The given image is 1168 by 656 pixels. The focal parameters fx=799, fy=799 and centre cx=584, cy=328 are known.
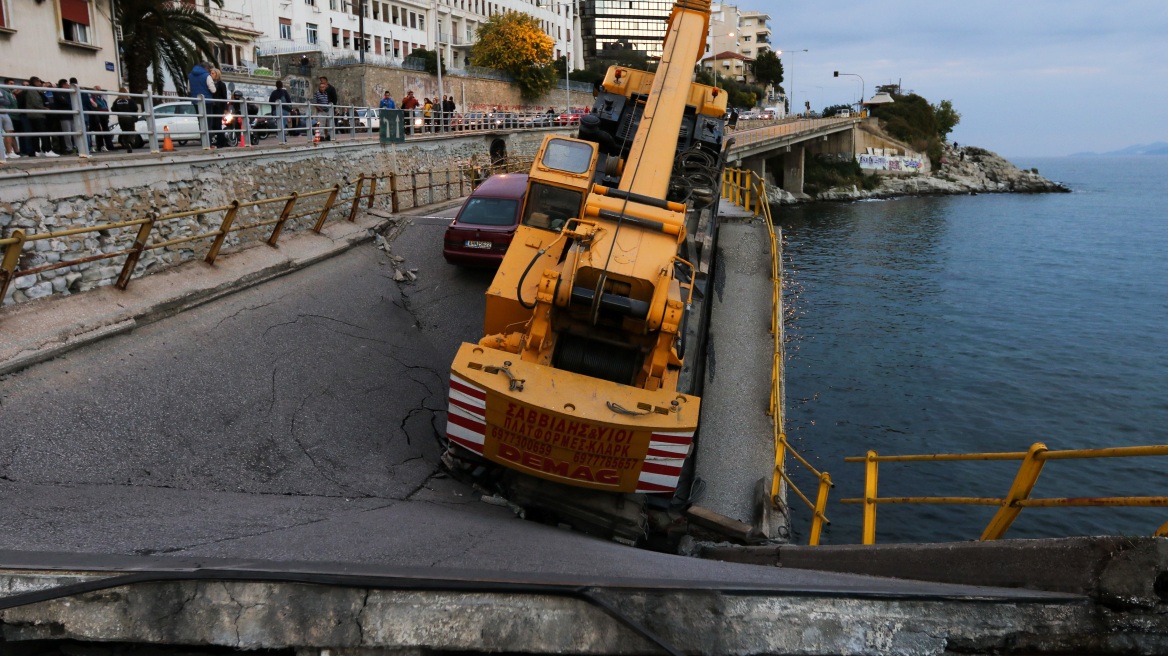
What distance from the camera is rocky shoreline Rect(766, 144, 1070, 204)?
75.8m

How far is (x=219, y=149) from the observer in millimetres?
16312

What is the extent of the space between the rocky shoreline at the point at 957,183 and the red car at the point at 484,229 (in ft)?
192

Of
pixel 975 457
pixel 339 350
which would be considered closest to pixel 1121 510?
pixel 975 457

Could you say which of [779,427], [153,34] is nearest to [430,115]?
[153,34]

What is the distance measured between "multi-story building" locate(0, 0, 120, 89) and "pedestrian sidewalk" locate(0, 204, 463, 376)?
9899mm

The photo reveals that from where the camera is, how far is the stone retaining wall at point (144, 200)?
11094 mm

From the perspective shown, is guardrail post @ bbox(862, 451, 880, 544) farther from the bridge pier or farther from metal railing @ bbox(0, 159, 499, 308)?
the bridge pier

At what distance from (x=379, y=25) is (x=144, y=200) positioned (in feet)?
189

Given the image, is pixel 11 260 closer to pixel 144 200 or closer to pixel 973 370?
pixel 144 200

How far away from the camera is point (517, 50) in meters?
65.8

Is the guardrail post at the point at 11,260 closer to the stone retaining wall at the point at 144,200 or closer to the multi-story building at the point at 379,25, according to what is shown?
the stone retaining wall at the point at 144,200

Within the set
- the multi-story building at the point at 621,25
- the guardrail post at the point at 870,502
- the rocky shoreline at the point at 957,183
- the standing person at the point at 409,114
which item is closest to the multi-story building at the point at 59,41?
the standing person at the point at 409,114

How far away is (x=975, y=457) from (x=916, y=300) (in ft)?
93.3

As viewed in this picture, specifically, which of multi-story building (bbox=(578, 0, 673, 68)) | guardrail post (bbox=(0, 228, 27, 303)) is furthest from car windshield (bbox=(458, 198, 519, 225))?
multi-story building (bbox=(578, 0, 673, 68))
